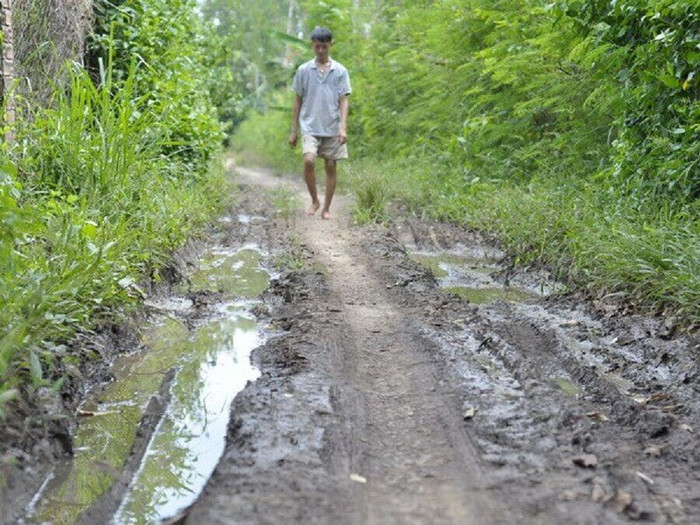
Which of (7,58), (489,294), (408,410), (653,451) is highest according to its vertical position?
(7,58)

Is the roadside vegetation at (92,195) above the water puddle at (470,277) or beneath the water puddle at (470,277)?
above

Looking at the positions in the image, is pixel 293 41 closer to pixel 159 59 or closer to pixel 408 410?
pixel 159 59

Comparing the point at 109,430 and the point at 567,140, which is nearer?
the point at 109,430

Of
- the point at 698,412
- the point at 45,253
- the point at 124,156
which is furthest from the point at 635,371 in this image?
the point at 124,156

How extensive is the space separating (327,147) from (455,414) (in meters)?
6.33

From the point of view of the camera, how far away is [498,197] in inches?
340

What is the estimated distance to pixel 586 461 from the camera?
2953 millimetres

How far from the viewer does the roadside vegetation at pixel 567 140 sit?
5730mm

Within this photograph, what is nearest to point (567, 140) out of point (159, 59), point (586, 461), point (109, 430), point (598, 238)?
point (598, 238)

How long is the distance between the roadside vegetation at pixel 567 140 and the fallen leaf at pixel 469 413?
1.79 metres

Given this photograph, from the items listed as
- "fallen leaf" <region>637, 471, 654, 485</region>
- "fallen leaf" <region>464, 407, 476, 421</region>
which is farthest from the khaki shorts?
"fallen leaf" <region>637, 471, 654, 485</region>

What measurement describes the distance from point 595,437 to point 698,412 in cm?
72

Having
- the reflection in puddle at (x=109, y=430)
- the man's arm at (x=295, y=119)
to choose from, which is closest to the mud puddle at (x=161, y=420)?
the reflection in puddle at (x=109, y=430)

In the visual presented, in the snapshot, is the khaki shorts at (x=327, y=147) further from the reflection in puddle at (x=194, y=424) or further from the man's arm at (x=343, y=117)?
the reflection in puddle at (x=194, y=424)
